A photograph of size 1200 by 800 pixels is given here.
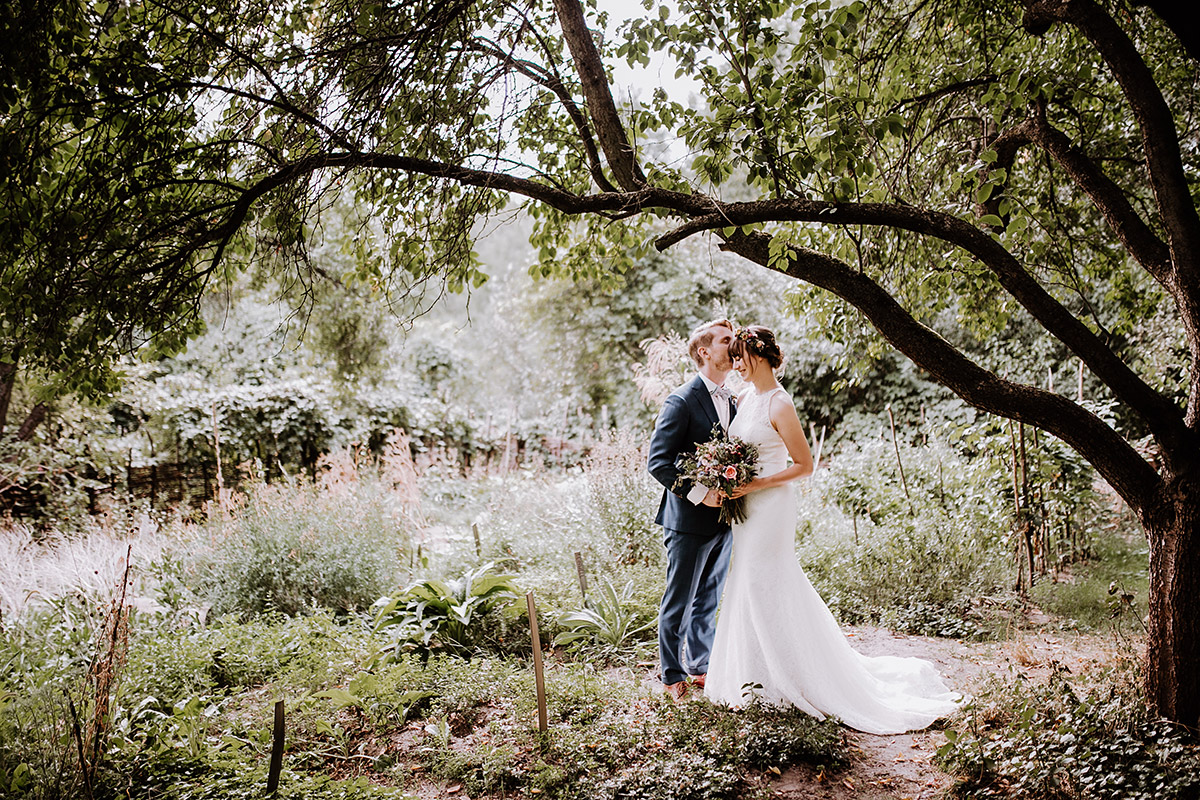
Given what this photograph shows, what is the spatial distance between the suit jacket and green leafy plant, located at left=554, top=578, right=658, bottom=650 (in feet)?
3.63

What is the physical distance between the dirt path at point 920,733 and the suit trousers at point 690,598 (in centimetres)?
103

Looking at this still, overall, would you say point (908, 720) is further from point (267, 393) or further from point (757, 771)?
point (267, 393)

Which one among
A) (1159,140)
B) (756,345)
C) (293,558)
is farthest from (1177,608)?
(293,558)

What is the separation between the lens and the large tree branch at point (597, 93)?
3.83 m

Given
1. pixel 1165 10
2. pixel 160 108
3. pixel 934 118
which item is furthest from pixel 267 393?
pixel 1165 10

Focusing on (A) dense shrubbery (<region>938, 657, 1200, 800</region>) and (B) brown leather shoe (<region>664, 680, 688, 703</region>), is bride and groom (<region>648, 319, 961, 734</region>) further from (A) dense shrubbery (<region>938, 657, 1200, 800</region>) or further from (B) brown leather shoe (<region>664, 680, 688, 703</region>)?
(A) dense shrubbery (<region>938, 657, 1200, 800</region>)

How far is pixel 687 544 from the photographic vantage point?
4.54m

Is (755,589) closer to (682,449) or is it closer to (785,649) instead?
(785,649)

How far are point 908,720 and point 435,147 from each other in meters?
3.71

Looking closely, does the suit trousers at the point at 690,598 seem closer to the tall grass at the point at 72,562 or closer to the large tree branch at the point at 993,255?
the large tree branch at the point at 993,255

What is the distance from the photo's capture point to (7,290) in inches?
124

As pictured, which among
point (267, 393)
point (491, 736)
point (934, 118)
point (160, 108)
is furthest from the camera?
A: point (267, 393)

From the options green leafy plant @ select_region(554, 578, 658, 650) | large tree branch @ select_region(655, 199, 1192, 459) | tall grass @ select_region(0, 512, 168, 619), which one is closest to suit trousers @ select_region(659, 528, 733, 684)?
green leafy plant @ select_region(554, 578, 658, 650)

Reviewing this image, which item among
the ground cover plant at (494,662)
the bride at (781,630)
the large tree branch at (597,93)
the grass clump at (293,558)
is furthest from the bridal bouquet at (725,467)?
the grass clump at (293,558)
